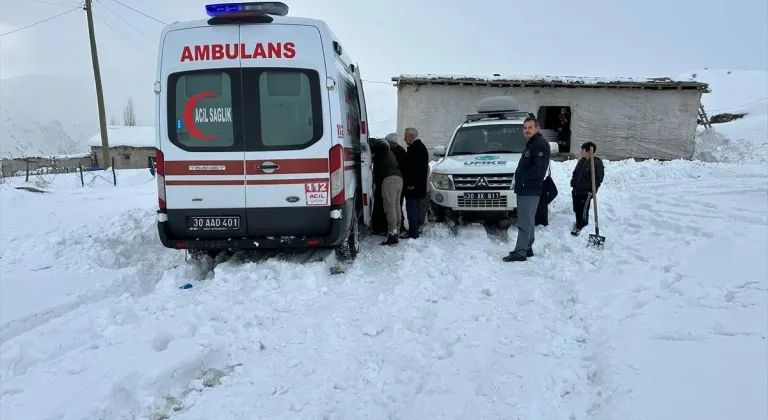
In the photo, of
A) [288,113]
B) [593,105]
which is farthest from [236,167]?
[593,105]

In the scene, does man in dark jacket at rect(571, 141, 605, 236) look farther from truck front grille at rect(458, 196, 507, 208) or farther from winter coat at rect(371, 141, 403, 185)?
winter coat at rect(371, 141, 403, 185)

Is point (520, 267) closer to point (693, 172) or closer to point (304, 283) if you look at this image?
point (304, 283)

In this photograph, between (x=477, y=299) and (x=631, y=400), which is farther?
(x=477, y=299)

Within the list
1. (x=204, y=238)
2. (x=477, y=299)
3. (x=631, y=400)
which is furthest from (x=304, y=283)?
(x=631, y=400)

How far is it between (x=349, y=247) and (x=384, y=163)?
1.67m

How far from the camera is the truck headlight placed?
796 centimetres

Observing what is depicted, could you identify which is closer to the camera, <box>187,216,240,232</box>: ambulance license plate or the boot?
<box>187,216,240,232</box>: ambulance license plate

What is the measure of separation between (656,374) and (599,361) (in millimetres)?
378

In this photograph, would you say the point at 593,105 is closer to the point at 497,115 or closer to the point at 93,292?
the point at 497,115

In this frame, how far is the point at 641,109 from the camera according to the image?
19141mm

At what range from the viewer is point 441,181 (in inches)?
319

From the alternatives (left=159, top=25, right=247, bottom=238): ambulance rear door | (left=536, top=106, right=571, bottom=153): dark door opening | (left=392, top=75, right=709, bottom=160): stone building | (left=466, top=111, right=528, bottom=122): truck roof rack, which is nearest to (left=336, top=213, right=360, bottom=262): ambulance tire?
(left=159, top=25, right=247, bottom=238): ambulance rear door

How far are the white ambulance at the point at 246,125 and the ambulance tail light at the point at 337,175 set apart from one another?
0.01 metres

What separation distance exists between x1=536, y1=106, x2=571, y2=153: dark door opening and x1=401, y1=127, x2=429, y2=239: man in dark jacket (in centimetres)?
1393
